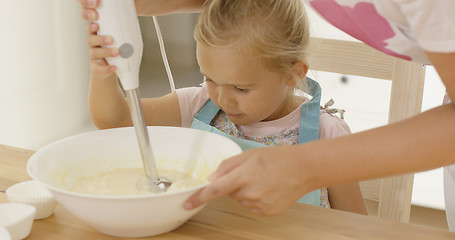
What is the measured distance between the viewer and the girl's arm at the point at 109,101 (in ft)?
2.67

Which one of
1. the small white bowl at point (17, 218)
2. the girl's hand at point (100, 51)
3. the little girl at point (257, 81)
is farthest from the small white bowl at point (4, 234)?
the little girl at point (257, 81)

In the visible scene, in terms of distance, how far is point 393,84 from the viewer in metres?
1.15

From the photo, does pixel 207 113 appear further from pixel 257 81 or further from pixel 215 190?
pixel 215 190

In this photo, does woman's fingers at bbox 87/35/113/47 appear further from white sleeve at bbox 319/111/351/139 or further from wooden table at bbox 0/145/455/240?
white sleeve at bbox 319/111/351/139

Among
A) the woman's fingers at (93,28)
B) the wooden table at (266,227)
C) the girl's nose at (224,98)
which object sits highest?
the woman's fingers at (93,28)

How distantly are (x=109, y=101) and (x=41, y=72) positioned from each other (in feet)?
5.35

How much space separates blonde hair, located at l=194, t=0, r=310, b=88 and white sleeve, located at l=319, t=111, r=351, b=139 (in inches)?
6.2

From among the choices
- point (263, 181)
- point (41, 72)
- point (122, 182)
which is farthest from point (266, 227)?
point (41, 72)

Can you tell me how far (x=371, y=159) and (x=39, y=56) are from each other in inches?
87.7

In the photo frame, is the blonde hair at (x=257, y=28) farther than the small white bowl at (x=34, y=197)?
Yes

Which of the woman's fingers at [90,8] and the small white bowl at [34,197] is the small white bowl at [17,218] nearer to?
the small white bowl at [34,197]

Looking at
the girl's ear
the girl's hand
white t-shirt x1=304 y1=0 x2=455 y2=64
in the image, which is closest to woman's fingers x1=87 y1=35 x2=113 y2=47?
the girl's hand

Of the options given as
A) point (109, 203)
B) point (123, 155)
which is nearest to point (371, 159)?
point (109, 203)

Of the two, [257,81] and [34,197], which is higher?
[257,81]
